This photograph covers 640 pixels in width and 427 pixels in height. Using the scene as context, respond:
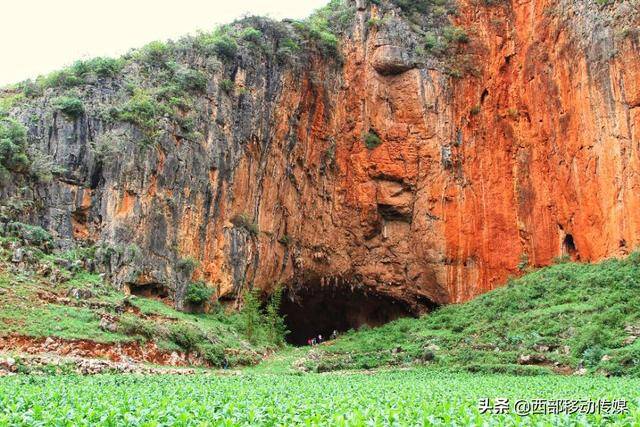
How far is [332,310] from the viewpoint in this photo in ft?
124

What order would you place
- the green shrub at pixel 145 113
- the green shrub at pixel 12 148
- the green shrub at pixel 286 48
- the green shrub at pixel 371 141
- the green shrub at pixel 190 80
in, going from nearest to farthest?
the green shrub at pixel 12 148 → the green shrub at pixel 145 113 → the green shrub at pixel 190 80 → the green shrub at pixel 286 48 → the green shrub at pixel 371 141

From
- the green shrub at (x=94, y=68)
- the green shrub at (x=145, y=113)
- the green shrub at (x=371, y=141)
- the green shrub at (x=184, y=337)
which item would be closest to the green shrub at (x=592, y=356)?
the green shrub at (x=184, y=337)

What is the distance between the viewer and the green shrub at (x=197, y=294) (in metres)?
26.2

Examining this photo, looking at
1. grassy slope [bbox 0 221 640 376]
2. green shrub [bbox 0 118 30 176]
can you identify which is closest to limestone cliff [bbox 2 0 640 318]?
green shrub [bbox 0 118 30 176]

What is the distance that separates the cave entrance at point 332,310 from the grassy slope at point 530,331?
469 cm

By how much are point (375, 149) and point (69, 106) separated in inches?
705

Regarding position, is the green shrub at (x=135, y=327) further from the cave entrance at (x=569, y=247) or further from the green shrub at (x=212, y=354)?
the cave entrance at (x=569, y=247)

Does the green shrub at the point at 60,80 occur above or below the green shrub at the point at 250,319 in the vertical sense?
above

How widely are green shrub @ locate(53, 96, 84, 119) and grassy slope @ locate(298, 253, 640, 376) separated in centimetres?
1554

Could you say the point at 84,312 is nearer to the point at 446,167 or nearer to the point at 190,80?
the point at 190,80

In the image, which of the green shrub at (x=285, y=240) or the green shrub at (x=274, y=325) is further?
the green shrub at (x=285, y=240)

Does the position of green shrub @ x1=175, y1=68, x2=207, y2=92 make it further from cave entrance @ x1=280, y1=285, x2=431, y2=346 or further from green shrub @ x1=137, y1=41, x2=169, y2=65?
cave entrance @ x1=280, y1=285, x2=431, y2=346

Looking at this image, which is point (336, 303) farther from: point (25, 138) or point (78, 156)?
point (25, 138)

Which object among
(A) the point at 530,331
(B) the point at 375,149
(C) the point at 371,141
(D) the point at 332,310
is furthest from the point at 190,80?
(A) the point at 530,331
